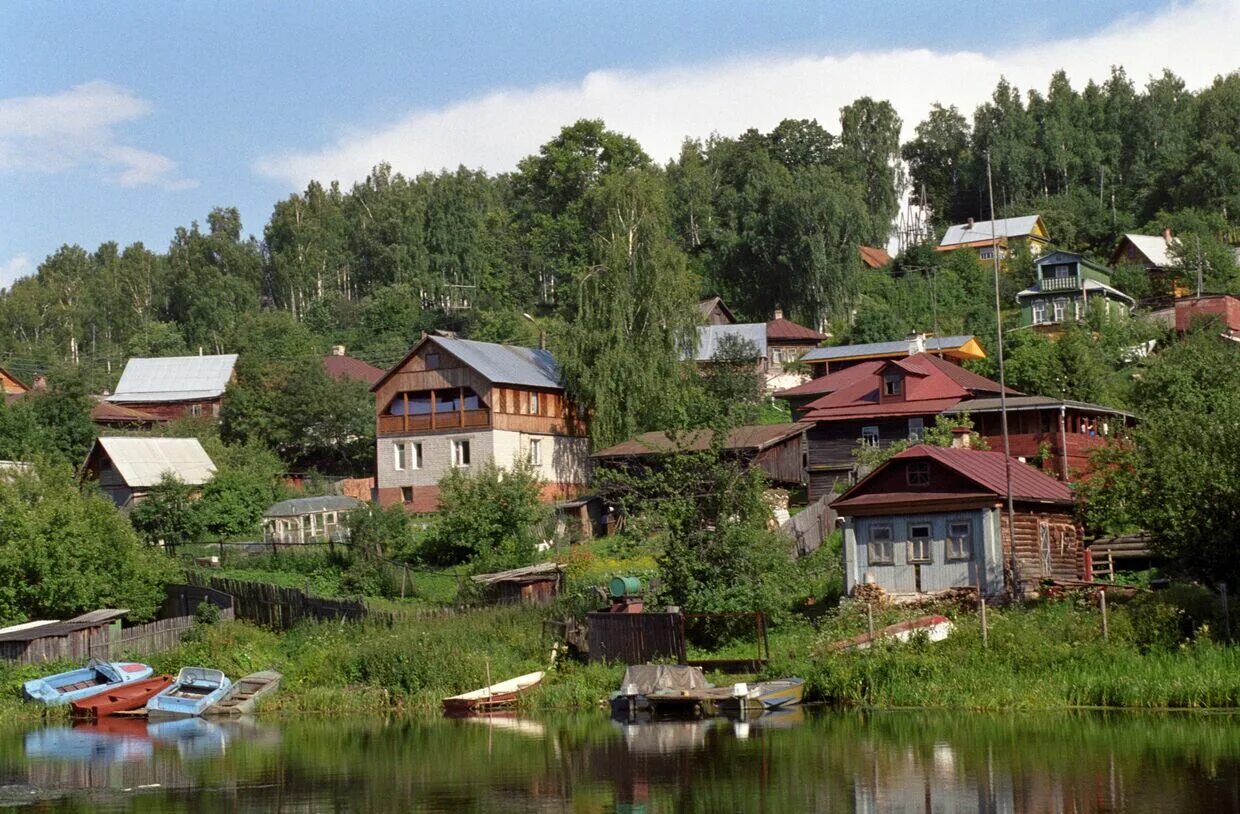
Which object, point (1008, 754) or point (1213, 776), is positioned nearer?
point (1213, 776)

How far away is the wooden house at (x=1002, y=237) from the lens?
114500 millimetres

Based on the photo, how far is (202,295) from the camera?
132 metres

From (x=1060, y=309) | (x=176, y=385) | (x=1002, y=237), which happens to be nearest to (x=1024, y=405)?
(x=1060, y=309)

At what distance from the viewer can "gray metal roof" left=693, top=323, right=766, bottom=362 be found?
87.9 meters

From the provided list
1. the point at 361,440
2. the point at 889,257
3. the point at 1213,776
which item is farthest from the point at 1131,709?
the point at 889,257

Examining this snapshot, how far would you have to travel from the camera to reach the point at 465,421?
239 feet

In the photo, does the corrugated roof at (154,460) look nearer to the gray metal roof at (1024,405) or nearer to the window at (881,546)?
the gray metal roof at (1024,405)

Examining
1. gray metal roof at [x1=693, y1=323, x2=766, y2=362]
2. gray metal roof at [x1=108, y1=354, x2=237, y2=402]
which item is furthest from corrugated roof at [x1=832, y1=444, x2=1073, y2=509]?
gray metal roof at [x1=108, y1=354, x2=237, y2=402]

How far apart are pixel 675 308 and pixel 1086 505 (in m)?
30.0

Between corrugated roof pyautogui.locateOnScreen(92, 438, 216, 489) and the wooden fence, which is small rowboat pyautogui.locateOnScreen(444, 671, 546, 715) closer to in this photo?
the wooden fence

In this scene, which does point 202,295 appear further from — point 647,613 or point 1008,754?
point 1008,754

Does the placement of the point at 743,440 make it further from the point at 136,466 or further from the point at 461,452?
the point at 136,466

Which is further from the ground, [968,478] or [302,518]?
[968,478]

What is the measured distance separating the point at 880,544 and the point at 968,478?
3.28 m
